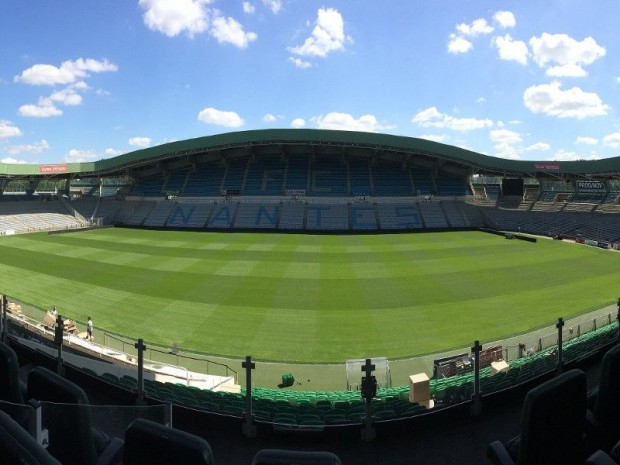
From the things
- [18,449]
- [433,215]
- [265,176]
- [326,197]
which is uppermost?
[265,176]

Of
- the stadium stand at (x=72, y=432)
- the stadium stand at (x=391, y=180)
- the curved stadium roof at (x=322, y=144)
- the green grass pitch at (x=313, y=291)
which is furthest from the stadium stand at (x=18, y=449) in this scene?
the stadium stand at (x=391, y=180)

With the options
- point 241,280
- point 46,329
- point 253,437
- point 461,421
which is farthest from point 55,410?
point 241,280

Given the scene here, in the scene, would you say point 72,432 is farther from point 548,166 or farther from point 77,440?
point 548,166

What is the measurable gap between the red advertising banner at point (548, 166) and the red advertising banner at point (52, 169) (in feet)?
195

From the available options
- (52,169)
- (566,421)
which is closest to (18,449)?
(566,421)

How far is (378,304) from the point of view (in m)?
17.6

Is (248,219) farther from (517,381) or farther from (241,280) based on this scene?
(517,381)

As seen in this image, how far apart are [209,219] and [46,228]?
65.4 feet

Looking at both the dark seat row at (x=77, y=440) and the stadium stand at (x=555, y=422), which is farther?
the stadium stand at (x=555, y=422)

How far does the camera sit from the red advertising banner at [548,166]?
47281mm

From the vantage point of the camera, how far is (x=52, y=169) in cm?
5244

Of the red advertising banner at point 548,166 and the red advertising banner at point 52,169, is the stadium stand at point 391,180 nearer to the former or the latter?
the red advertising banner at point 548,166

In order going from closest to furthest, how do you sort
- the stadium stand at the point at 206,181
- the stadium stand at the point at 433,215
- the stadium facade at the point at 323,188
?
the stadium facade at the point at 323,188, the stadium stand at the point at 433,215, the stadium stand at the point at 206,181

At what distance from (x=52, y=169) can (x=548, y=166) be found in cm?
6184
